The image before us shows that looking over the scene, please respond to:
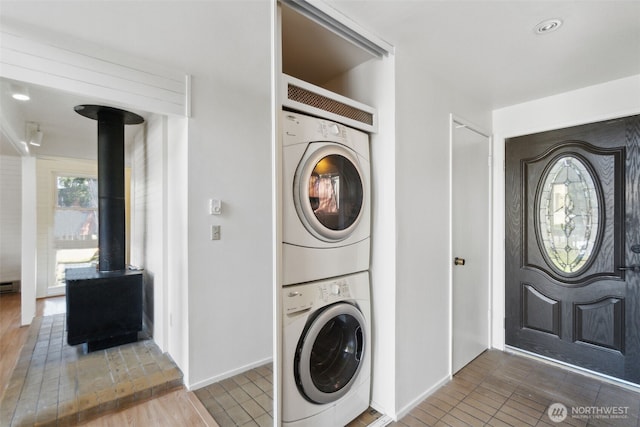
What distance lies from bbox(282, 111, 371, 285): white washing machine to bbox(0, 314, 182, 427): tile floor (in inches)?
41.6

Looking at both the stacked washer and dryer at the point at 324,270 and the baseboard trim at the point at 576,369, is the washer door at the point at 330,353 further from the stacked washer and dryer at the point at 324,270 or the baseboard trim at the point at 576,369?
the baseboard trim at the point at 576,369

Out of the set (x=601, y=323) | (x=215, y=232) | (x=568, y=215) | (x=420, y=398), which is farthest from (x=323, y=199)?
(x=601, y=323)

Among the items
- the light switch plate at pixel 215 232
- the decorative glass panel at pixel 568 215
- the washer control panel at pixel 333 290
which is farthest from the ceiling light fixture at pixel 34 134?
the decorative glass panel at pixel 568 215

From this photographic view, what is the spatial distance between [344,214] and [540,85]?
Answer: 2.07 m

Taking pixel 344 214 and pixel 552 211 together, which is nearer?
pixel 344 214

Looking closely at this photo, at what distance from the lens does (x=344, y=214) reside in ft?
5.98

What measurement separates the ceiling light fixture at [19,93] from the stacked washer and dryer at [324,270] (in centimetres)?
129

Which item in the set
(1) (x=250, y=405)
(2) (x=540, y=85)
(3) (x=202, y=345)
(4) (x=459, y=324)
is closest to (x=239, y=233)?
(3) (x=202, y=345)

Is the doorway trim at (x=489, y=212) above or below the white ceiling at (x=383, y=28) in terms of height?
below

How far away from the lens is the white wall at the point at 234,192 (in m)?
1.56

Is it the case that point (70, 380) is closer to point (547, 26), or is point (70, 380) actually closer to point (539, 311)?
point (547, 26)

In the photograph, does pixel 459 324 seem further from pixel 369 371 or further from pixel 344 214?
pixel 344 214

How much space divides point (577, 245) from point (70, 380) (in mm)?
3596

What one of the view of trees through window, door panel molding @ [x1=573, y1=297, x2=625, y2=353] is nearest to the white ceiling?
the view of trees through window
